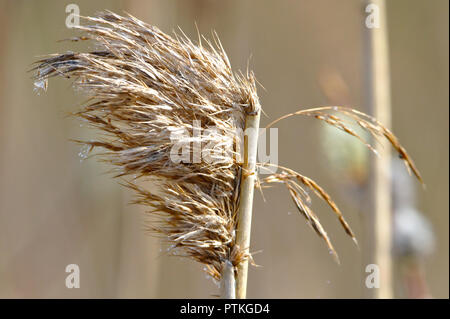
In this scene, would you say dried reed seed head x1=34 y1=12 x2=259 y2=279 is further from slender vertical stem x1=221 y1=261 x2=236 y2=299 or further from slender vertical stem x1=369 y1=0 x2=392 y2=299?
slender vertical stem x1=369 y1=0 x2=392 y2=299

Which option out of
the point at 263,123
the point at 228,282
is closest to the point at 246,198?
the point at 228,282

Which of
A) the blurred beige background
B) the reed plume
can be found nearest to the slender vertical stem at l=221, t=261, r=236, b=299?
the reed plume

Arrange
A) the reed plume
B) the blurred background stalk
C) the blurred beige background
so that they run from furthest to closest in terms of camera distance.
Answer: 1. the blurred beige background
2. the blurred background stalk
3. the reed plume

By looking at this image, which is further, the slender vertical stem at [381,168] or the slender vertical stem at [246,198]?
the slender vertical stem at [381,168]

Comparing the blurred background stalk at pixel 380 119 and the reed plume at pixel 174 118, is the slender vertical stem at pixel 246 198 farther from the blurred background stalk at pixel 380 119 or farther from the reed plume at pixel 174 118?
the blurred background stalk at pixel 380 119

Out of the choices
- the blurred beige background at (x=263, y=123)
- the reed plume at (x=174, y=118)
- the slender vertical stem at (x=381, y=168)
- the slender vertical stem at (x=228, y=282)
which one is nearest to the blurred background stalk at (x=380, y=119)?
the slender vertical stem at (x=381, y=168)

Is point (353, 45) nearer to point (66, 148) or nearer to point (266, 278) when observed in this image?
point (266, 278)

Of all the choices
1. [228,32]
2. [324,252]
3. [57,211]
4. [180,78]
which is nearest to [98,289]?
[57,211]
